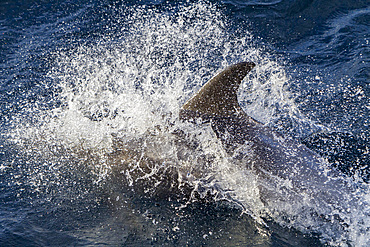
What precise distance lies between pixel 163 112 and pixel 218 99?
73 centimetres

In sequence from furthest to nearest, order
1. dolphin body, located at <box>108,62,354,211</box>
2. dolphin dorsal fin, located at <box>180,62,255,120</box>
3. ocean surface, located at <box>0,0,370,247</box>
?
dolphin dorsal fin, located at <box>180,62,255,120</box> < dolphin body, located at <box>108,62,354,211</box> < ocean surface, located at <box>0,0,370,247</box>

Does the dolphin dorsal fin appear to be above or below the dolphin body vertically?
above

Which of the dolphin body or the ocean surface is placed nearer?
the ocean surface

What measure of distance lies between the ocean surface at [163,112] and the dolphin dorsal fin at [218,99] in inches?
9.7

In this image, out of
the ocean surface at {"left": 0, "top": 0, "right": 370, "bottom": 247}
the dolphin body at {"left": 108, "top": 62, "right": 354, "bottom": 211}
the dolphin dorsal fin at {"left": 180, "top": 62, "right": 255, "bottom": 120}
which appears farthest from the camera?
the dolphin dorsal fin at {"left": 180, "top": 62, "right": 255, "bottom": 120}

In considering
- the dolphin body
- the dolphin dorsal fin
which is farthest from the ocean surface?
the dolphin dorsal fin

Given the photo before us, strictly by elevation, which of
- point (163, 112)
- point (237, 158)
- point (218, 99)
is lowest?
point (237, 158)

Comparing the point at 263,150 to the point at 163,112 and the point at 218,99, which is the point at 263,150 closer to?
the point at 218,99

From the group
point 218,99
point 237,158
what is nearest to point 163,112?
point 218,99

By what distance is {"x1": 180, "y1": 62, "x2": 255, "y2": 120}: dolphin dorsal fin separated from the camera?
470 cm

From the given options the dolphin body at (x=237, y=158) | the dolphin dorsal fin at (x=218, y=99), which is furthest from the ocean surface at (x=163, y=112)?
the dolphin dorsal fin at (x=218, y=99)

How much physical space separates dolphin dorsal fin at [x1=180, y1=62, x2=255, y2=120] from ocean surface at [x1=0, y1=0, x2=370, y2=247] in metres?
0.25

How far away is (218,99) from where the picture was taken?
15.6 feet

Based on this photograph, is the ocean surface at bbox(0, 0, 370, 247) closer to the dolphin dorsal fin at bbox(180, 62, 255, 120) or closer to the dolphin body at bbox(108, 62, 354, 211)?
the dolphin body at bbox(108, 62, 354, 211)
